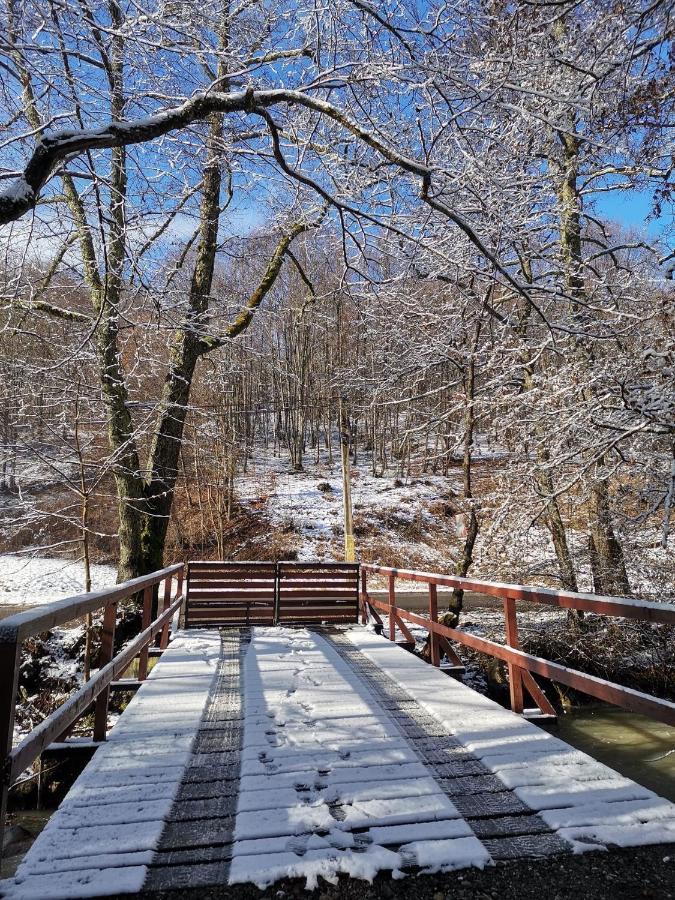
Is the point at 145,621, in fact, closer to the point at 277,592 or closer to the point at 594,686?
the point at 277,592

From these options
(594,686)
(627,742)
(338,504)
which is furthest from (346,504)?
(594,686)

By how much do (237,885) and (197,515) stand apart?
19.3 m

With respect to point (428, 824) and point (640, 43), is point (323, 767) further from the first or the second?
point (640, 43)

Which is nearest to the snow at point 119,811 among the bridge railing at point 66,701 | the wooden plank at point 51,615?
the bridge railing at point 66,701

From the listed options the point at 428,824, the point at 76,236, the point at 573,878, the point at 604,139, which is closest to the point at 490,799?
the point at 428,824

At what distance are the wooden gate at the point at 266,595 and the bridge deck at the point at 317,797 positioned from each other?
13.6 ft

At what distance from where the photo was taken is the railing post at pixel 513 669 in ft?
13.5

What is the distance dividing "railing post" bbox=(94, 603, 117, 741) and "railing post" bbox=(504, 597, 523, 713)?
113 inches

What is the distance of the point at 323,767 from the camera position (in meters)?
3.01

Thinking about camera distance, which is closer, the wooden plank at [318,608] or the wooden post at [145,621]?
the wooden post at [145,621]

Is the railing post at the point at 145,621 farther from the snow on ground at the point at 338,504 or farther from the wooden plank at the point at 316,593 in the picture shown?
the snow on ground at the point at 338,504

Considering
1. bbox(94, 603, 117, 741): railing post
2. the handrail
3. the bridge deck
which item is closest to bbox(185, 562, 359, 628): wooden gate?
the handrail

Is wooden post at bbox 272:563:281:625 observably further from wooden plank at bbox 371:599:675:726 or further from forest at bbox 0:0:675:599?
wooden plank at bbox 371:599:675:726

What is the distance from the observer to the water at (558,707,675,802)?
21.6 ft
